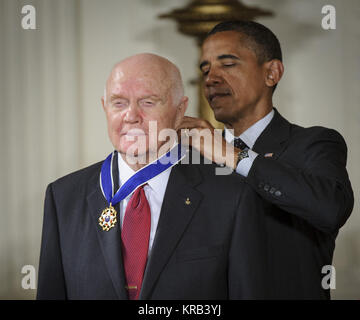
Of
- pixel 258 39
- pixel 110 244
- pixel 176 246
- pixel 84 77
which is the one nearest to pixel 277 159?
pixel 258 39

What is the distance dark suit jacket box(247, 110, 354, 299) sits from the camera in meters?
1.37

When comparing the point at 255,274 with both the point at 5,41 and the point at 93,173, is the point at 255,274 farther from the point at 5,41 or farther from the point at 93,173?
the point at 5,41

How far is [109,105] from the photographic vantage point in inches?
47.9

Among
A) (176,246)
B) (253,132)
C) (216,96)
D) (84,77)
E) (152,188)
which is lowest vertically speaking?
(176,246)

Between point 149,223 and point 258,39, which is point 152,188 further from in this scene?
point 258,39

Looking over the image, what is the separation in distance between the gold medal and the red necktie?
29mm

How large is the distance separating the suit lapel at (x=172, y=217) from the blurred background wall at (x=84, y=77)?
120 cm

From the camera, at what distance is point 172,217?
124 centimetres

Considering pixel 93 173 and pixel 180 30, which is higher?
pixel 180 30

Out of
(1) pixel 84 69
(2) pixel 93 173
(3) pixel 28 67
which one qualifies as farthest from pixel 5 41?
(2) pixel 93 173

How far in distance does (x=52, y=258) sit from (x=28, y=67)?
1.51 meters

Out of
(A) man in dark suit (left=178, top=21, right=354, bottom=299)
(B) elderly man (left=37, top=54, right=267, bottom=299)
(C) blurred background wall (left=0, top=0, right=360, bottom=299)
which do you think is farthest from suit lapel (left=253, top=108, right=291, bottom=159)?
(C) blurred background wall (left=0, top=0, right=360, bottom=299)

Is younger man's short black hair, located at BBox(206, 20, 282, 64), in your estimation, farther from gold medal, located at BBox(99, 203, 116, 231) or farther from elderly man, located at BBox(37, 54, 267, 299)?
gold medal, located at BBox(99, 203, 116, 231)

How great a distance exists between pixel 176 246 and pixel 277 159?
539 mm
